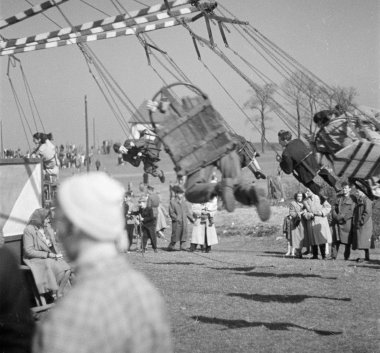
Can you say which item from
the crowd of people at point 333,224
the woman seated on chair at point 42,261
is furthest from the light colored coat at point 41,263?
the crowd of people at point 333,224

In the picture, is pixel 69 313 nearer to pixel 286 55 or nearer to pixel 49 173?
pixel 286 55

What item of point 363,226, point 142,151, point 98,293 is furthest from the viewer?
point 363,226

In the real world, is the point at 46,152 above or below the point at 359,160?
above

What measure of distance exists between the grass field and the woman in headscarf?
284 cm

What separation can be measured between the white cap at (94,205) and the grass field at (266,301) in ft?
18.7

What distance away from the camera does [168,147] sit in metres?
6.11

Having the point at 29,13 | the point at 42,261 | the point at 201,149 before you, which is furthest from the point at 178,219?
the point at 201,149

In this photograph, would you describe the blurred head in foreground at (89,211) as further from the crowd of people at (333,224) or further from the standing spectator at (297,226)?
the standing spectator at (297,226)

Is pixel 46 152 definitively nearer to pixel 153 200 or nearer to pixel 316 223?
pixel 153 200

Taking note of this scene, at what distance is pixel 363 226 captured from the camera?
15.1 metres

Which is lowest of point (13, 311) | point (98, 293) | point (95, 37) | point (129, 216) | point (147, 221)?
point (13, 311)

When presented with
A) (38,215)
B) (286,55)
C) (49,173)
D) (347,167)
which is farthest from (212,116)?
(49,173)

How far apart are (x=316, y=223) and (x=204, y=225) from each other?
3.25 metres

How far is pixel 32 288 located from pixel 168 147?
14.2 feet
